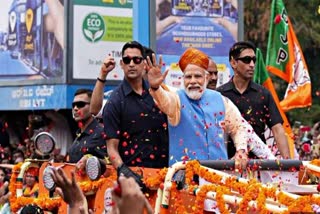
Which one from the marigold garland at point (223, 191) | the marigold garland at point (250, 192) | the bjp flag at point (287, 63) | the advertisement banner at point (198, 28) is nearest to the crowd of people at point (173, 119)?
the marigold garland at point (223, 191)

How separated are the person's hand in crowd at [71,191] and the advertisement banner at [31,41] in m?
14.0

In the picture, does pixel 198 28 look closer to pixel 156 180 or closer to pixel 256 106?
pixel 256 106

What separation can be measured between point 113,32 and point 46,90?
1.57 metres

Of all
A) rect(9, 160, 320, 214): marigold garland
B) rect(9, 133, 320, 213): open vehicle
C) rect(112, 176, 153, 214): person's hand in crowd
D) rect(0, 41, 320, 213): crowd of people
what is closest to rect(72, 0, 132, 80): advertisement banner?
rect(0, 41, 320, 213): crowd of people

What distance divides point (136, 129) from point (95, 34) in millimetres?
10903

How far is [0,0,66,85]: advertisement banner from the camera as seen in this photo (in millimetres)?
19453

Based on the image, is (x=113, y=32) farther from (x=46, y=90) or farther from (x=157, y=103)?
(x=157, y=103)

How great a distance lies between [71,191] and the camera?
520 cm

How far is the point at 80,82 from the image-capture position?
19.0 m

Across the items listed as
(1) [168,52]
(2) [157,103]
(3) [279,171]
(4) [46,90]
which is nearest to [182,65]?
(2) [157,103]

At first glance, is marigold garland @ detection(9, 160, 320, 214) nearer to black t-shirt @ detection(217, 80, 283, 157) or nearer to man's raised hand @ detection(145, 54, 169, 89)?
Result: man's raised hand @ detection(145, 54, 169, 89)

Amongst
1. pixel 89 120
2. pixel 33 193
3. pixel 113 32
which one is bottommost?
pixel 33 193

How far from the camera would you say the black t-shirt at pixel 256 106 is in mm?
9445

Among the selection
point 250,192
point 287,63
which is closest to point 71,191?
point 250,192
